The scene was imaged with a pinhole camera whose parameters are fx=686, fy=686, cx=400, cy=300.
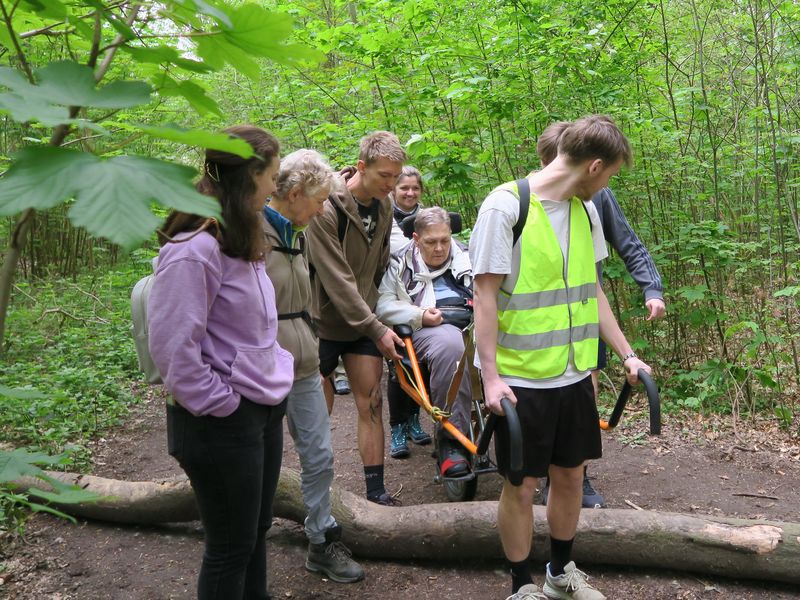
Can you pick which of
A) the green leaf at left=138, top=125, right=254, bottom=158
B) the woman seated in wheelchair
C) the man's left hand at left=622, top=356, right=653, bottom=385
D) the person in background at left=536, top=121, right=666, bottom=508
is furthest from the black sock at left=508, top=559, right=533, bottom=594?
the green leaf at left=138, top=125, right=254, bottom=158

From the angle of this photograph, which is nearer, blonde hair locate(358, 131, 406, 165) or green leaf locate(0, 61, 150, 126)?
green leaf locate(0, 61, 150, 126)

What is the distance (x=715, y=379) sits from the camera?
575 cm

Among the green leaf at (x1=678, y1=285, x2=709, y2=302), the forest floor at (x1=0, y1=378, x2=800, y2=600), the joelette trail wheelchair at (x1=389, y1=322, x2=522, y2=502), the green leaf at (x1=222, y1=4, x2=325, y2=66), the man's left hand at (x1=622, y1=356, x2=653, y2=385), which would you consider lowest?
the forest floor at (x1=0, y1=378, x2=800, y2=600)

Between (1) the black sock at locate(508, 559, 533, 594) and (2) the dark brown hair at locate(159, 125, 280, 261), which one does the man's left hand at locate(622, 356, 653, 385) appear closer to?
(1) the black sock at locate(508, 559, 533, 594)

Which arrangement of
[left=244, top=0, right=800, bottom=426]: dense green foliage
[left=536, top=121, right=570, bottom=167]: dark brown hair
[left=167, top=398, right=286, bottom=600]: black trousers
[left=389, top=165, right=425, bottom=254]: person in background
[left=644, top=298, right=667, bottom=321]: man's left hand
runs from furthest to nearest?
[left=244, top=0, right=800, bottom=426]: dense green foliage → [left=389, top=165, right=425, bottom=254]: person in background → [left=536, top=121, right=570, bottom=167]: dark brown hair → [left=644, top=298, right=667, bottom=321]: man's left hand → [left=167, top=398, right=286, bottom=600]: black trousers

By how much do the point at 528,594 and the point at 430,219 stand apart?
2.35 m

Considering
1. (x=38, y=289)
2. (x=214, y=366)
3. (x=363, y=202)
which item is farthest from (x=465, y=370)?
(x=38, y=289)

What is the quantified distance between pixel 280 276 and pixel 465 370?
56.8 inches

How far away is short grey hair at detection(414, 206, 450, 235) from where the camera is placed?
4383 millimetres

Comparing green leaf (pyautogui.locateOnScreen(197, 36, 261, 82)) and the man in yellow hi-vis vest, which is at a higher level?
green leaf (pyautogui.locateOnScreen(197, 36, 261, 82))

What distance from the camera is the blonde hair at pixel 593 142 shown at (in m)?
2.60

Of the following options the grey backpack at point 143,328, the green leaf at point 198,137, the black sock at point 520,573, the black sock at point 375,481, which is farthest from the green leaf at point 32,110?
the black sock at point 375,481

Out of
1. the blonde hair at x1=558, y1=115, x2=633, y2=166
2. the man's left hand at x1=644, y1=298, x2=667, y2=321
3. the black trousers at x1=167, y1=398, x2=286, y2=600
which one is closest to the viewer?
the black trousers at x1=167, y1=398, x2=286, y2=600

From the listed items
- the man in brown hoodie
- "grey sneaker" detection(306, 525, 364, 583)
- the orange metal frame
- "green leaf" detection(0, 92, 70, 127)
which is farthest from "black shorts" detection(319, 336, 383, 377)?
"green leaf" detection(0, 92, 70, 127)
